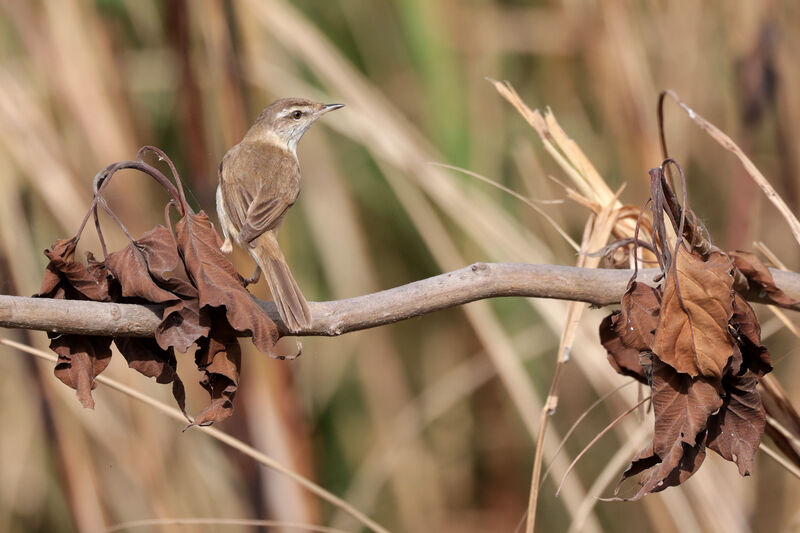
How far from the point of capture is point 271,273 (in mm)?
2209

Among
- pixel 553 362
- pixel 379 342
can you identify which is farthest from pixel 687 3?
pixel 379 342

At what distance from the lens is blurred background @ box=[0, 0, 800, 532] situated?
2932 mm

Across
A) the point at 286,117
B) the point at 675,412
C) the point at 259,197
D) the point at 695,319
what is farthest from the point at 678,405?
the point at 286,117

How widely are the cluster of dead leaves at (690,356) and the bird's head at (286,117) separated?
2.03m

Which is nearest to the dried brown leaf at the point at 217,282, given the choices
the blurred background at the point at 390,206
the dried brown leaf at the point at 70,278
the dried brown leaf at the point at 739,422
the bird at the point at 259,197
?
the dried brown leaf at the point at 70,278

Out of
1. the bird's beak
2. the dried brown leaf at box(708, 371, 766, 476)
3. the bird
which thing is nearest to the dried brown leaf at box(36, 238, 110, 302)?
the bird

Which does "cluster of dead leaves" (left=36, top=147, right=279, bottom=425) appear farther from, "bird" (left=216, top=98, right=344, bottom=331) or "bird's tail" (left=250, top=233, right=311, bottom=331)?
"bird" (left=216, top=98, right=344, bottom=331)

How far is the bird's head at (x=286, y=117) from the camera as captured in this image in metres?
3.24

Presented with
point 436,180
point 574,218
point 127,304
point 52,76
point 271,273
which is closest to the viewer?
point 127,304

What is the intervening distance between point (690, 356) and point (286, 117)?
88.3 inches

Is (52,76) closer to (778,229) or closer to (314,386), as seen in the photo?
(314,386)

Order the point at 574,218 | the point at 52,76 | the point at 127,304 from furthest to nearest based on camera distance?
the point at 574,218
the point at 52,76
the point at 127,304

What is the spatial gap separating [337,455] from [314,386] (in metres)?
0.34

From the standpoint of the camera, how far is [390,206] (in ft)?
13.3
